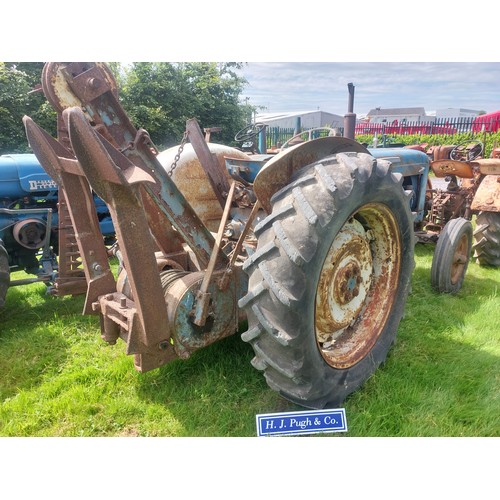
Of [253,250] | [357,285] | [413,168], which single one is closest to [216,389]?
[253,250]

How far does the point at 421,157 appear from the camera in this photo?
4590 mm

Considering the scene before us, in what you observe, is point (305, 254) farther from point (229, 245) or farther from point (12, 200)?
point (12, 200)

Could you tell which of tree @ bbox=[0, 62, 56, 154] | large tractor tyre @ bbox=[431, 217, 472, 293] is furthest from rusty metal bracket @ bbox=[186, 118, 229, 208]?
large tractor tyre @ bbox=[431, 217, 472, 293]

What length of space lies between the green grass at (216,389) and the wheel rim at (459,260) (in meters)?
0.65

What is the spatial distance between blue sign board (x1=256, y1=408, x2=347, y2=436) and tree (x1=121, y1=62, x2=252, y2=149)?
1476mm

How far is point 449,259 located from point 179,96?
8.37 feet

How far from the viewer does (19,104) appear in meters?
1.99

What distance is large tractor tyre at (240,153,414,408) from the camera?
5.30ft

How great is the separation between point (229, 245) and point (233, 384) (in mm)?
791

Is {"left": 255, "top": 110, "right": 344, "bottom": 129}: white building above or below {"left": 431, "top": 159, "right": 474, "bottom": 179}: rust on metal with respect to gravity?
above

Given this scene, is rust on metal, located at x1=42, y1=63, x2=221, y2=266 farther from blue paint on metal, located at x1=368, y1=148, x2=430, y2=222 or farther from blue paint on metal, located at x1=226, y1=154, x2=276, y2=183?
blue paint on metal, located at x1=368, y1=148, x2=430, y2=222

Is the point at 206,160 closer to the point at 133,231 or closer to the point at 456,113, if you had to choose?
the point at 133,231

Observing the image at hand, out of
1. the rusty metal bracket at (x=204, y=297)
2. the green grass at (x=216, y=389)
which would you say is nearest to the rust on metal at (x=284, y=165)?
the rusty metal bracket at (x=204, y=297)

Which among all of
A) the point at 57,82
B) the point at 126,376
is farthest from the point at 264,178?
the point at 126,376
